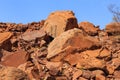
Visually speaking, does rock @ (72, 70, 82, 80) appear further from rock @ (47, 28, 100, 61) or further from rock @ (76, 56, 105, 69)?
rock @ (47, 28, 100, 61)

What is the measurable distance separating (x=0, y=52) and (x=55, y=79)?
8.32ft

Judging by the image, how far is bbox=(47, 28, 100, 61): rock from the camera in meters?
11.6

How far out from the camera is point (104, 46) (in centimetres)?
1217

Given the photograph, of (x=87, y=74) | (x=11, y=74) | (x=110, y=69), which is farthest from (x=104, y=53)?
(x=11, y=74)

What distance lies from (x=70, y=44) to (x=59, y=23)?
1.67 meters

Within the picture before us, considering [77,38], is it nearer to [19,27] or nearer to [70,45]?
[70,45]

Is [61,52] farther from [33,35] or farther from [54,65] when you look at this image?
[33,35]

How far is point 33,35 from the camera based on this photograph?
43.9 feet

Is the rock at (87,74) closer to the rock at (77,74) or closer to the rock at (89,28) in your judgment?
the rock at (77,74)

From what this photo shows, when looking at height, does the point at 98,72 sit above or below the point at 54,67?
below

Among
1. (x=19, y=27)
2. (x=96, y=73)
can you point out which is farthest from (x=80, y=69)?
(x=19, y=27)

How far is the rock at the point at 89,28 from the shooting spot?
14.5 m

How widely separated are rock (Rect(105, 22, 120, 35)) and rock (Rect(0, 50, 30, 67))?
4.44 m

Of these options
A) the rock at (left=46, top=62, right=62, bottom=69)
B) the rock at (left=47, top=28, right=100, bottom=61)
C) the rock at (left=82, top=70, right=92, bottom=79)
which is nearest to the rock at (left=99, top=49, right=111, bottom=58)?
the rock at (left=47, top=28, right=100, bottom=61)
